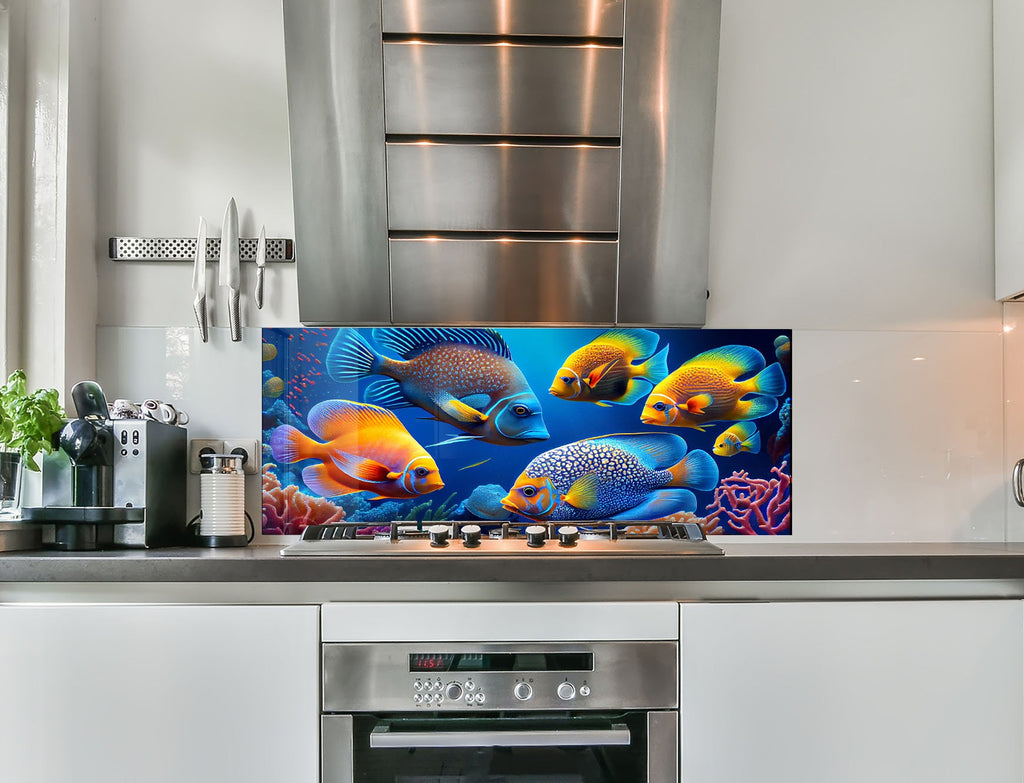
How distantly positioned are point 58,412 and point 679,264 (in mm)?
1438

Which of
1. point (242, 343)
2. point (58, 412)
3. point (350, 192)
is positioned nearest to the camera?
point (58, 412)

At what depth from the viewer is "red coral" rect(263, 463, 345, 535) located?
2.08 metres

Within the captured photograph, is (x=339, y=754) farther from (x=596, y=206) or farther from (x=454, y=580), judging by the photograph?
(x=596, y=206)

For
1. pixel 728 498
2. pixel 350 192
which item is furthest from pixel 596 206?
pixel 728 498

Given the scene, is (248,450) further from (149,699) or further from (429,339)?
(149,699)

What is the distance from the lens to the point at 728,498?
2109 mm

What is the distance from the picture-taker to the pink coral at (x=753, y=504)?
2107 mm

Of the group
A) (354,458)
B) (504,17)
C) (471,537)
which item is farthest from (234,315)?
(504,17)

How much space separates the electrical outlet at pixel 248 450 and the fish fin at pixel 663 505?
91 cm

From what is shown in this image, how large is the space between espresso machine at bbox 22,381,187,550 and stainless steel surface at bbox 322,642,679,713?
0.57 meters

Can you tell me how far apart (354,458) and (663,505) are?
795 millimetres

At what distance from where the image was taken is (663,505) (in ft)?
6.90

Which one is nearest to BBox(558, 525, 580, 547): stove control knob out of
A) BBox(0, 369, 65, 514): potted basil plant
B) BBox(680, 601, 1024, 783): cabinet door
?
BBox(680, 601, 1024, 783): cabinet door

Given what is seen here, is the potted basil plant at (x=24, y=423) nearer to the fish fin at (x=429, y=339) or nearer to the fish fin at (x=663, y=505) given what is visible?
the fish fin at (x=429, y=339)
